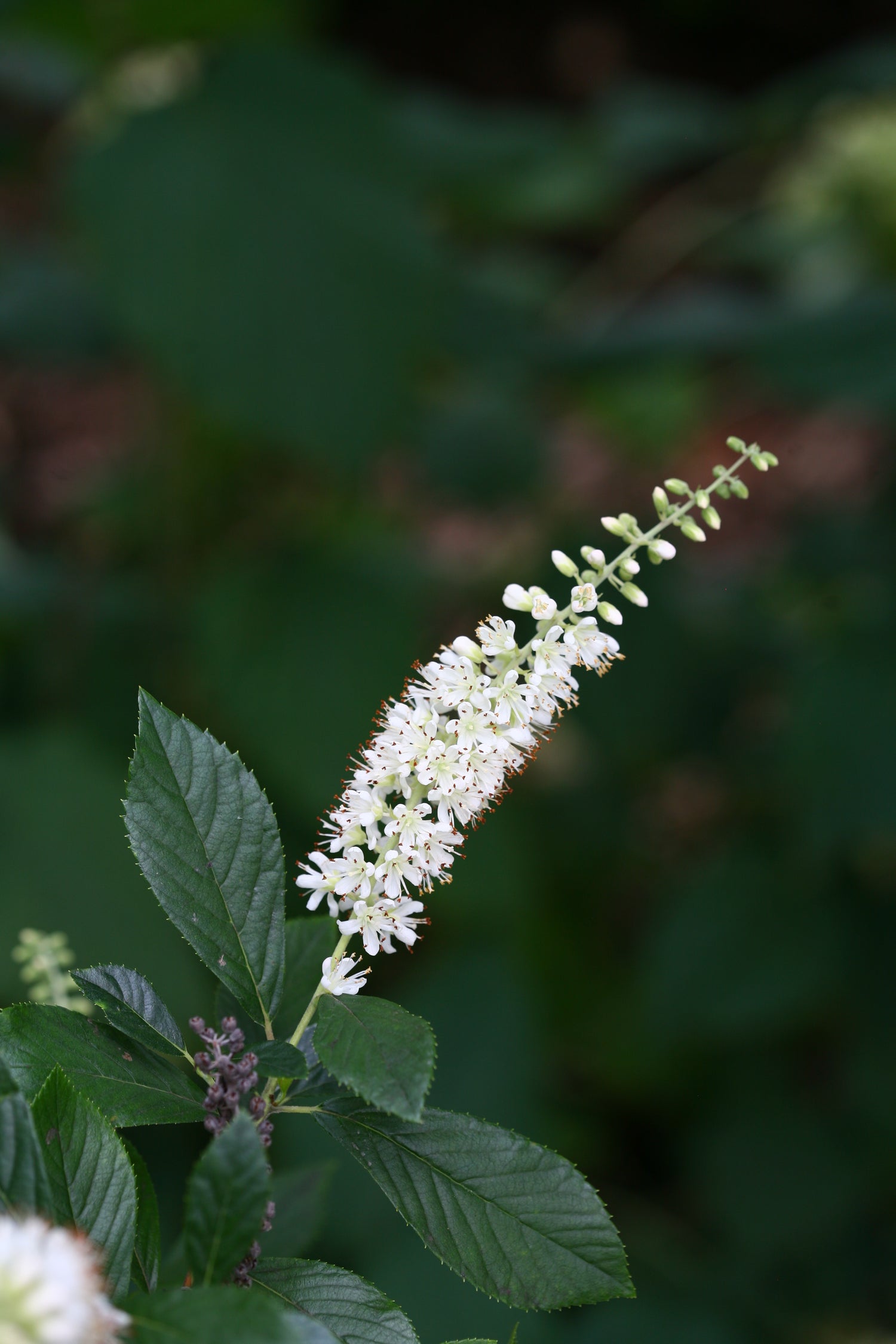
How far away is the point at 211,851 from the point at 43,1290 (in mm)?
398

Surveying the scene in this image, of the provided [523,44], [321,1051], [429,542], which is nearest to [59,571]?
[429,542]

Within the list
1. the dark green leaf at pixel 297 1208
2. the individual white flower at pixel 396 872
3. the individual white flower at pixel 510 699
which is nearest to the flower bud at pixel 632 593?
the individual white flower at pixel 510 699

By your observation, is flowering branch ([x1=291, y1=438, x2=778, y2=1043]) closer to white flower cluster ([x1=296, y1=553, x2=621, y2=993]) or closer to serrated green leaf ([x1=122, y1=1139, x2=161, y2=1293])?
white flower cluster ([x1=296, y1=553, x2=621, y2=993])

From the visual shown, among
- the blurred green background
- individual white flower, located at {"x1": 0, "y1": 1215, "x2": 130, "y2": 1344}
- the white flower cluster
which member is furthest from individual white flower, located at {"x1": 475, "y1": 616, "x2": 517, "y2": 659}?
the blurred green background

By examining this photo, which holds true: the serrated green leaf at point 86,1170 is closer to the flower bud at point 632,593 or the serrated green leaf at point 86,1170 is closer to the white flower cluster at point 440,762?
the white flower cluster at point 440,762

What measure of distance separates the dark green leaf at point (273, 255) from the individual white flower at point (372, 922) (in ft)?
6.45

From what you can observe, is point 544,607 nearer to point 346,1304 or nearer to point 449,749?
point 449,749

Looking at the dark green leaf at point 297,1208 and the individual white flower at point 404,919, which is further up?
the individual white flower at point 404,919

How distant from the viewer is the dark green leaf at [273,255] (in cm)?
271

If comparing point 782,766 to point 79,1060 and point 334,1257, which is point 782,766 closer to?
point 334,1257

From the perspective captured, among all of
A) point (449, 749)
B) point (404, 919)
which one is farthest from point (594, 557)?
point (404, 919)

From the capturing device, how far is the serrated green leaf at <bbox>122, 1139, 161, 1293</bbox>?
0.82 metres

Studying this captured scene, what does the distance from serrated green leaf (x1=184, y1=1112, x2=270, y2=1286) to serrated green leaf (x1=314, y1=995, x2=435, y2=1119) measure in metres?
0.08

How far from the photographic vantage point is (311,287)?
2.82 m
